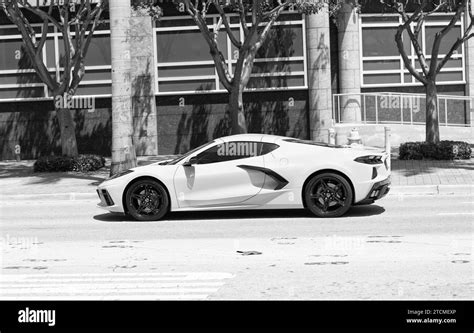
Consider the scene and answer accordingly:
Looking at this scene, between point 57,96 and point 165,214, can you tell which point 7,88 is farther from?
point 165,214

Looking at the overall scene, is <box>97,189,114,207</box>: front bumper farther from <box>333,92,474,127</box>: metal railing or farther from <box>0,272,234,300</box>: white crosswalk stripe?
<box>333,92,474,127</box>: metal railing

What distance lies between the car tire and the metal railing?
570 inches

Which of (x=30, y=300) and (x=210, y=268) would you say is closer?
(x=30, y=300)

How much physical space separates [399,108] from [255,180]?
14.5 metres

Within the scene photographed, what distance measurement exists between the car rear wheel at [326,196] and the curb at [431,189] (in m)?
3.55

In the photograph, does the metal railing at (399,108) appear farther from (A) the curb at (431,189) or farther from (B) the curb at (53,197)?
(B) the curb at (53,197)

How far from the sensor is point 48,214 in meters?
15.8

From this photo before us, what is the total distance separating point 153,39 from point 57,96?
586 centimetres

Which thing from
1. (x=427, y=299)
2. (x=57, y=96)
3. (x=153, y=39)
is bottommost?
(x=427, y=299)

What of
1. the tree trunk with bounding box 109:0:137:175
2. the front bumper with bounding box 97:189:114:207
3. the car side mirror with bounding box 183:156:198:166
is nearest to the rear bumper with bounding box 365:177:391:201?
the car side mirror with bounding box 183:156:198:166

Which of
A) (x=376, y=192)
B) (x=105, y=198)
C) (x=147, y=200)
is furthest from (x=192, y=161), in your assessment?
(x=376, y=192)

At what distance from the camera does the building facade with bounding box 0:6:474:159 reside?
90.3 feet
